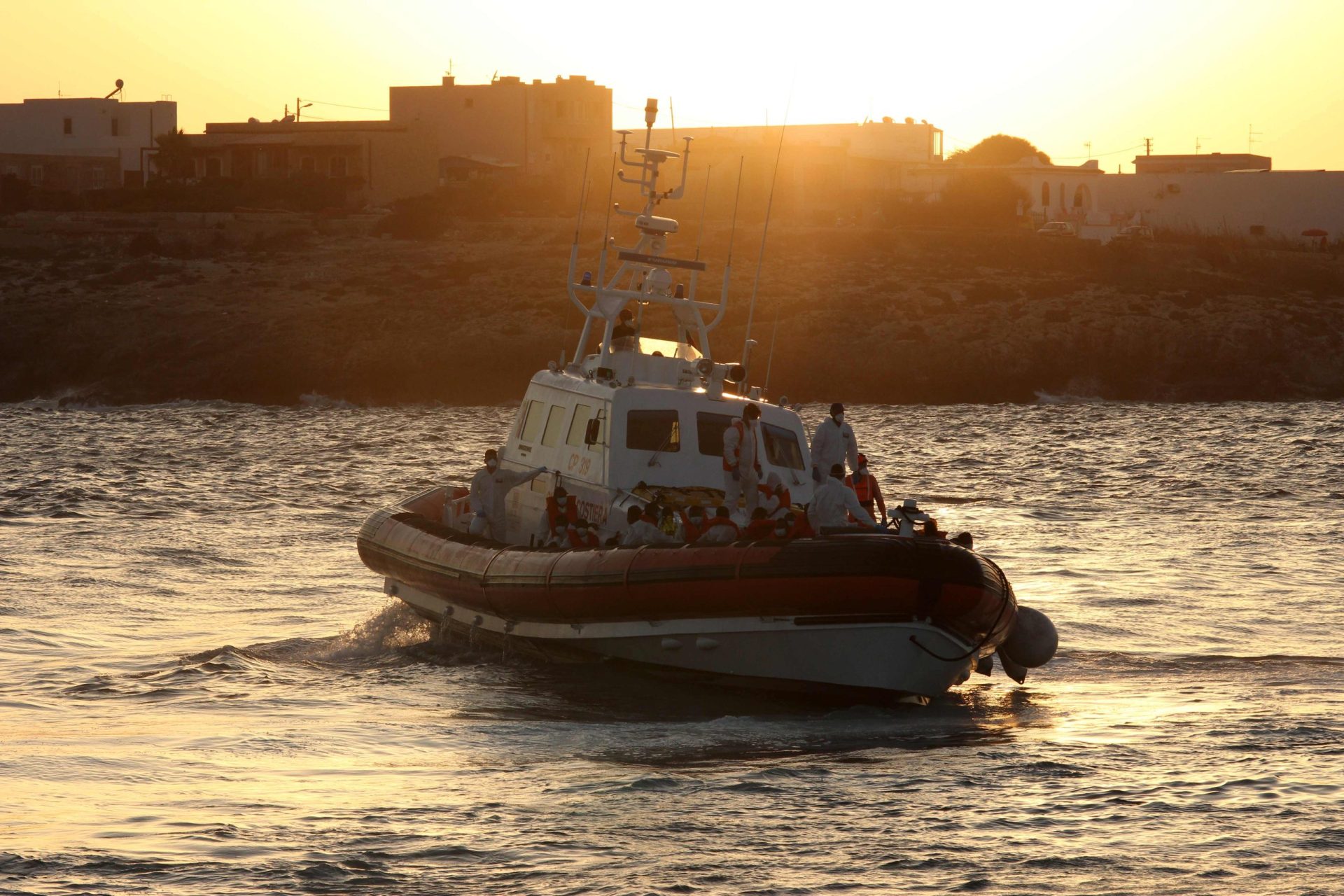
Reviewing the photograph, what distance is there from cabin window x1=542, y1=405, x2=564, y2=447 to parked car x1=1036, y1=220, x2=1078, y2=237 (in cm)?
4882

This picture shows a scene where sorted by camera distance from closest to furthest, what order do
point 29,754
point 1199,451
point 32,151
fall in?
1. point 29,754
2. point 1199,451
3. point 32,151

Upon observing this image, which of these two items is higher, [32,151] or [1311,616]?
[32,151]

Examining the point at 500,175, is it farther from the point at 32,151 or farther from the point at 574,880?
the point at 574,880

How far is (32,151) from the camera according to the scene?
8431cm

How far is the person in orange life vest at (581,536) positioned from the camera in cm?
1323

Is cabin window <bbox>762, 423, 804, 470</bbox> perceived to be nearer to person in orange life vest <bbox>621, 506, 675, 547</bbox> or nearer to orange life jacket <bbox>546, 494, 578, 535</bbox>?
orange life jacket <bbox>546, 494, 578, 535</bbox>

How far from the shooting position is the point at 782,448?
1445cm

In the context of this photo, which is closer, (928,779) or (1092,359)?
(928,779)

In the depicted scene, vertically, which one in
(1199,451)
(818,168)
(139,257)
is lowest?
(1199,451)

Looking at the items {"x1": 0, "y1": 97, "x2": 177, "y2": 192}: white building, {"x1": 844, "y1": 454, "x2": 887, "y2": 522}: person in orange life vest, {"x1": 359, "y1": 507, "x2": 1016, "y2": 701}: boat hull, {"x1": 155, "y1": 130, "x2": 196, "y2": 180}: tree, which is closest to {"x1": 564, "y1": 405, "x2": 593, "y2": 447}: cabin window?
{"x1": 359, "y1": 507, "x2": 1016, "y2": 701}: boat hull

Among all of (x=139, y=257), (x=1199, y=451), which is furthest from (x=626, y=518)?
(x=139, y=257)

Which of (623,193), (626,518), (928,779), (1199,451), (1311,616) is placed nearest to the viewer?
(928,779)

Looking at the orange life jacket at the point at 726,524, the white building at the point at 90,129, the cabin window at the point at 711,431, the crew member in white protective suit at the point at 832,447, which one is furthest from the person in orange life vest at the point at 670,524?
the white building at the point at 90,129

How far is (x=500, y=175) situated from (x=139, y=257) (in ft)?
65.2
